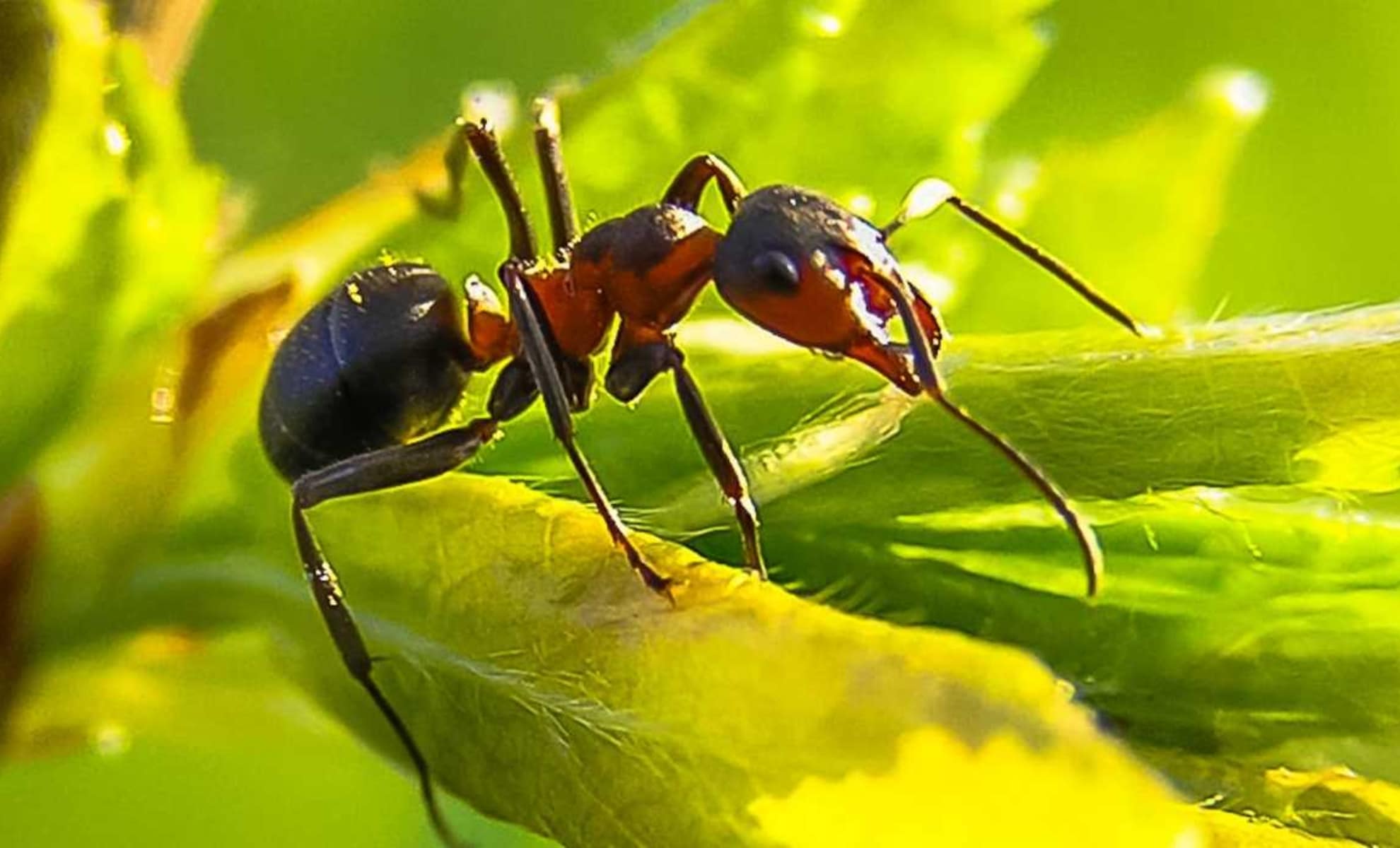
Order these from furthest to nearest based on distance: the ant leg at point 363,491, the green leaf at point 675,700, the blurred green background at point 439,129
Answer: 1. the blurred green background at point 439,129
2. the ant leg at point 363,491
3. the green leaf at point 675,700

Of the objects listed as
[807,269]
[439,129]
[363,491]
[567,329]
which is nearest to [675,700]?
[363,491]

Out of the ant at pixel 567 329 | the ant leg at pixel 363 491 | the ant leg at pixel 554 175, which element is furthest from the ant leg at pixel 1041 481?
the ant leg at pixel 554 175

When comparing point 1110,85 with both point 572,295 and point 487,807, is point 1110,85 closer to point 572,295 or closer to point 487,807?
point 572,295

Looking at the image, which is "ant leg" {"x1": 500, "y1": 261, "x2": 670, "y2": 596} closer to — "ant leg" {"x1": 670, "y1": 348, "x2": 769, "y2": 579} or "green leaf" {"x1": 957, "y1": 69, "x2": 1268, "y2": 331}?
"ant leg" {"x1": 670, "y1": 348, "x2": 769, "y2": 579}

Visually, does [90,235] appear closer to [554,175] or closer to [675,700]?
[554,175]

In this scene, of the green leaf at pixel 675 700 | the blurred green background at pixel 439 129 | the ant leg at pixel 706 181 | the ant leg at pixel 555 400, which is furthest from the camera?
the blurred green background at pixel 439 129

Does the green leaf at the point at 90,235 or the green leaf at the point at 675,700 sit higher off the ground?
the green leaf at the point at 90,235

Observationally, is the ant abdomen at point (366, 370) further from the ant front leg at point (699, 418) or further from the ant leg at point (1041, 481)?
the ant leg at point (1041, 481)

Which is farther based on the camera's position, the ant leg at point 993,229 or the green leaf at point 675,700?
the ant leg at point 993,229
